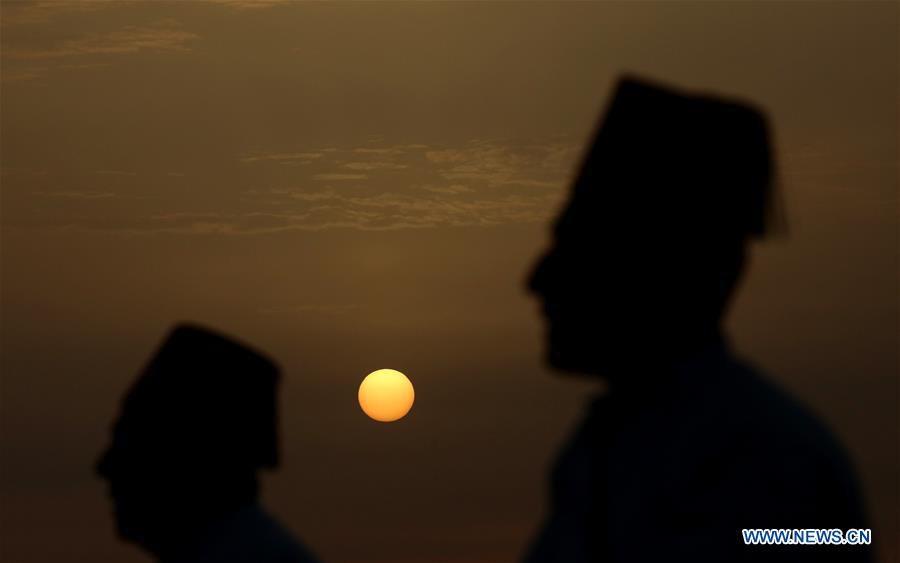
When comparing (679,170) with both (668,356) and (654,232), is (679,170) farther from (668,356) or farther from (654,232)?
(668,356)

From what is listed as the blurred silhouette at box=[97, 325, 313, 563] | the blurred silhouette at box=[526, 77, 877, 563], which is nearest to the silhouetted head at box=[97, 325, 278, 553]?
the blurred silhouette at box=[97, 325, 313, 563]

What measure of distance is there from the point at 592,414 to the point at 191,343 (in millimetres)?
4347

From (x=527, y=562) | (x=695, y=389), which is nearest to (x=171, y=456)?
(x=527, y=562)

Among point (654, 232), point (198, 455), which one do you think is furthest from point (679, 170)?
point (198, 455)

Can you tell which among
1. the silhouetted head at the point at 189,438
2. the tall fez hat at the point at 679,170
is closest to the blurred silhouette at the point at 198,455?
the silhouetted head at the point at 189,438

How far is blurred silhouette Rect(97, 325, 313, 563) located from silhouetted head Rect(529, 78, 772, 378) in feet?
12.1

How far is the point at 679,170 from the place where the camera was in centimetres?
377

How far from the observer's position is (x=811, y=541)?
128 inches

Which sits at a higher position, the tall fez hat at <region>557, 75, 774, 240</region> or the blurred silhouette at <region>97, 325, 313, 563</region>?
the tall fez hat at <region>557, 75, 774, 240</region>

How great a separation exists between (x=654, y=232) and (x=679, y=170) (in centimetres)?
18

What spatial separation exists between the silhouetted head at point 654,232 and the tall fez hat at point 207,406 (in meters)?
4.01

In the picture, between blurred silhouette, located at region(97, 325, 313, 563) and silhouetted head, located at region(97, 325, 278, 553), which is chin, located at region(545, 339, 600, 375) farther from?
silhouetted head, located at region(97, 325, 278, 553)

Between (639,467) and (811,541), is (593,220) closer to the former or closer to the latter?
(639,467)

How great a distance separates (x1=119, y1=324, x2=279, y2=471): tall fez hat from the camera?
7.54 metres
